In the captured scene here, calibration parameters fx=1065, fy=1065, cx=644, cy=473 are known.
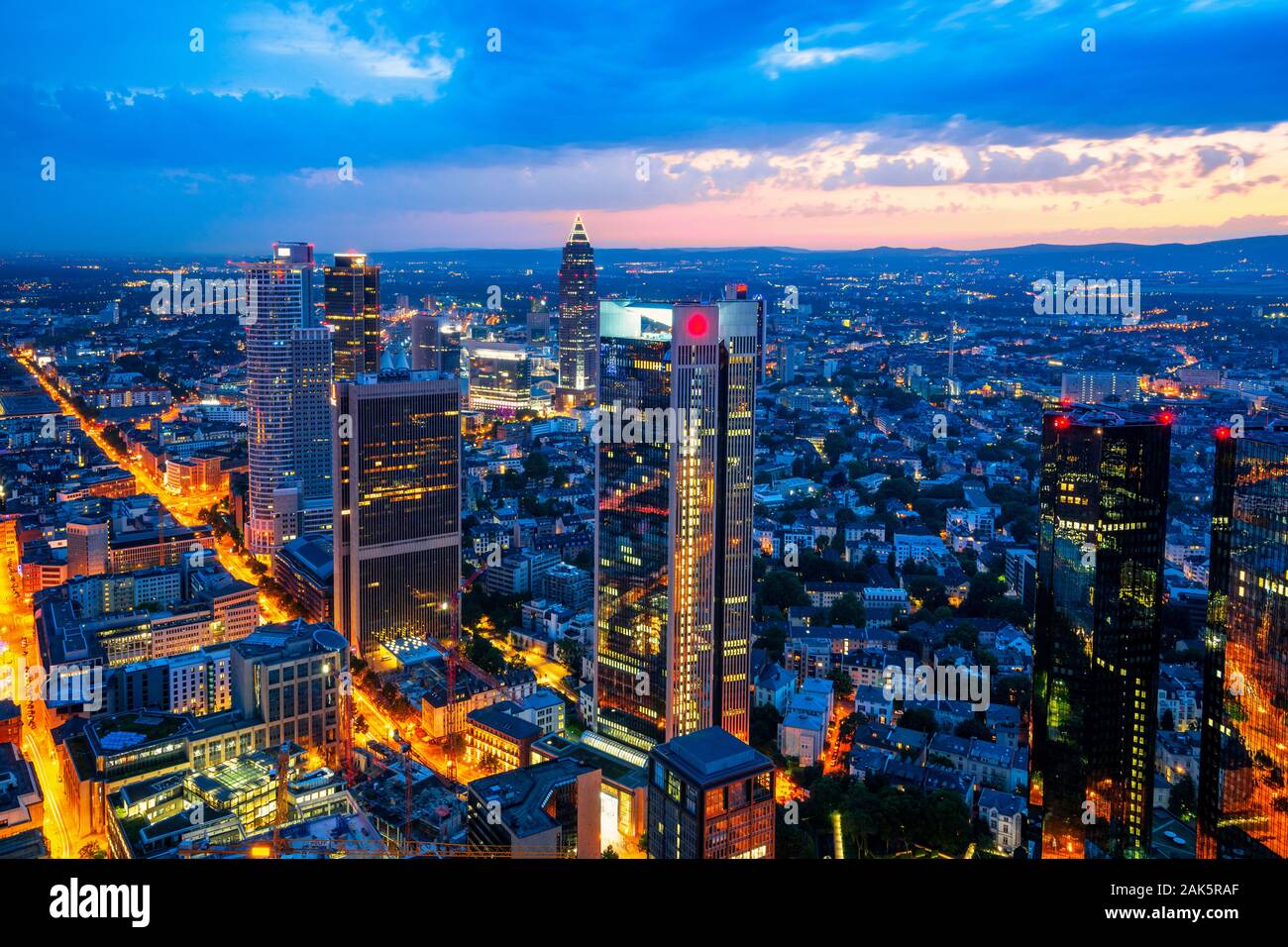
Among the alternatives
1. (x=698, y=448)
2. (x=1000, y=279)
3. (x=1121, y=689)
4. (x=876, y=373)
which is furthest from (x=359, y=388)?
(x=876, y=373)

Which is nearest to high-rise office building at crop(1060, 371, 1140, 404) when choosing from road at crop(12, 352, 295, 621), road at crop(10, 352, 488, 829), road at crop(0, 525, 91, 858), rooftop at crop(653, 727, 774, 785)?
road at crop(10, 352, 488, 829)

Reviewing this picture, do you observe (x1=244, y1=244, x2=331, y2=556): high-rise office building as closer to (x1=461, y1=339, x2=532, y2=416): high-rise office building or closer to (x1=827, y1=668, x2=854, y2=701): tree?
(x1=827, y1=668, x2=854, y2=701): tree

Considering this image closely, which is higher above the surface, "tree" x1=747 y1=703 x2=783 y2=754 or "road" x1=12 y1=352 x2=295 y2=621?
"road" x1=12 y1=352 x2=295 y2=621

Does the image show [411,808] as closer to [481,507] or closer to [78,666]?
[78,666]

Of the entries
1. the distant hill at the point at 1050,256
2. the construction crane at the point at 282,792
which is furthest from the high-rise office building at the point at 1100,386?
the construction crane at the point at 282,792

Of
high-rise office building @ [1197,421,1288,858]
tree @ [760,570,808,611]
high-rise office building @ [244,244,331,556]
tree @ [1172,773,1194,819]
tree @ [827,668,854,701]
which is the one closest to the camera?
high-rise office building @ [1197,421,1288,858]

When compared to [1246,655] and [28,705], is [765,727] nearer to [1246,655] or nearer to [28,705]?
[1246,655]
